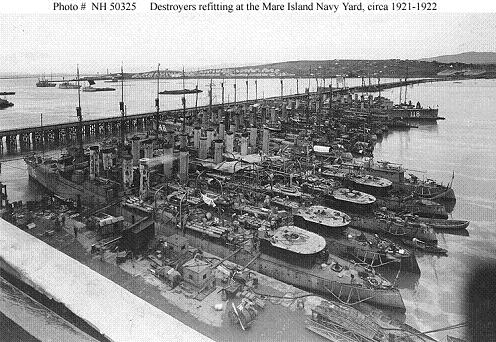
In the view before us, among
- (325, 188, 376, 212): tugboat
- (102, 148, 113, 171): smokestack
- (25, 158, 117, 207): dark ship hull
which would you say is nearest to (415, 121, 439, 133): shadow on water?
(325, 188, 376, 212): tugboat

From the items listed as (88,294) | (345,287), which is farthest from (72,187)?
(88,294)

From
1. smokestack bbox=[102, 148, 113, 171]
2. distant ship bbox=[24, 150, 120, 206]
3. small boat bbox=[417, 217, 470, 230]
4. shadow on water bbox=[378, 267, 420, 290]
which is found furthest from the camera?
smokestack bbox=[102, 148, 113, 171]

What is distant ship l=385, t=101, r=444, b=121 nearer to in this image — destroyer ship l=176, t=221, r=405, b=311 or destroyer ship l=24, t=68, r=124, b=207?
destroyer ship l=24, t=68, r=124, b=207

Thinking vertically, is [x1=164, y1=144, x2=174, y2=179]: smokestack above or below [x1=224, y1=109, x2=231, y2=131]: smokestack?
below

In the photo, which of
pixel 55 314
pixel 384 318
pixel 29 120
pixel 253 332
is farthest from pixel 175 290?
pixel 29 120

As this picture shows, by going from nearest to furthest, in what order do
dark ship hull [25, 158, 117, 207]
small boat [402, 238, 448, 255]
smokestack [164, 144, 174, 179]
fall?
small boat [402, 238, 448, 255]
dark ship hull [25, 158, 117, 207]
smokestack [164, 144, 174, 179]

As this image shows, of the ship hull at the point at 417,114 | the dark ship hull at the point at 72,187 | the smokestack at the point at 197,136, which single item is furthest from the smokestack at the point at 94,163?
the ship hull at the point at 417,114

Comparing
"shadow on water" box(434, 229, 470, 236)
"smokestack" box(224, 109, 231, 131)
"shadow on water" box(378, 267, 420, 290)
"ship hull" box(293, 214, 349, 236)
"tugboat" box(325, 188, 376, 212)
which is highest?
"smokestack" box(224, 109, 231, 131)

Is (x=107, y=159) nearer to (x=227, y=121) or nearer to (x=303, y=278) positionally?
(x=303, y=278)
